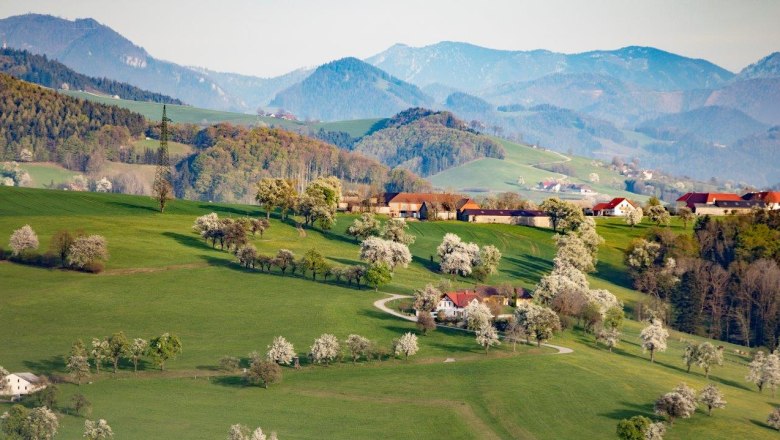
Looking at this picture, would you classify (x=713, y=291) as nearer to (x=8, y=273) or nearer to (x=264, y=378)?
(x=264, y=378)

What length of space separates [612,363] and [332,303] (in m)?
38.7

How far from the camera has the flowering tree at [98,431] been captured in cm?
8779

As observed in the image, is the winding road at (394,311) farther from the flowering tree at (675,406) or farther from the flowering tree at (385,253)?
the flowering tree at (675,406)

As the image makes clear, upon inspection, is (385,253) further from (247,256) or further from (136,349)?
(136,349)

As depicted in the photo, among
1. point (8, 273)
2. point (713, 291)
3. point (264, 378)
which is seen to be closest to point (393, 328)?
point (264, 378)

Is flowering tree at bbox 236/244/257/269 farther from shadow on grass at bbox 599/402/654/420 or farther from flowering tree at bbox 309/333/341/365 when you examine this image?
shadow on grass at bbox 599/402/654/420

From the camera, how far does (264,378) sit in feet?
367

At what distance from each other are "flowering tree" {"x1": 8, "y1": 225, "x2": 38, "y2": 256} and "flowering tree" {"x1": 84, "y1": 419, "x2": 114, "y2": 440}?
2822 inches

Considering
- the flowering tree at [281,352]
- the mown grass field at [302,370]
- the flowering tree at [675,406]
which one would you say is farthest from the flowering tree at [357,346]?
the flowering tree at [675,406]

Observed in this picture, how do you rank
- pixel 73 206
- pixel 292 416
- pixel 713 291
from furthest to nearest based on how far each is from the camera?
pixel 73 206
pixel 713 291
pixel 292 416

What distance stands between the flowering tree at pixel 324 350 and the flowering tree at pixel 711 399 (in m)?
39.5

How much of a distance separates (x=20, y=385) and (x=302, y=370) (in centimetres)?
2971

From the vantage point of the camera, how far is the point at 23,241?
154875 mm

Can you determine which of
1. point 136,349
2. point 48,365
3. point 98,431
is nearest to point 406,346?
point 136,349
